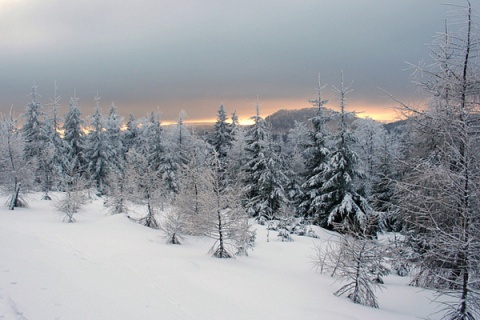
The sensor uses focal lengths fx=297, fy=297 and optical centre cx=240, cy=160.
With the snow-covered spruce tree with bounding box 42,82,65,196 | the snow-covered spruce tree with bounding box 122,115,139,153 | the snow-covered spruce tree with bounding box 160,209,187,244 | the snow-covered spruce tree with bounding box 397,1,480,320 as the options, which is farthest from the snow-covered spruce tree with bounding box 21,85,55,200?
the snow-covered spruce tree with bounding box 397,1,480,320

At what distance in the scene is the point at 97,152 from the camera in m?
39.7

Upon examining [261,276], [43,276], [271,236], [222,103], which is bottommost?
[271,236]

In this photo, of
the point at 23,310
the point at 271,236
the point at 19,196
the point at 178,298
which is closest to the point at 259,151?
the point at 271,236

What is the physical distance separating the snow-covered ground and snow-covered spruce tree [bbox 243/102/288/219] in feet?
46.4

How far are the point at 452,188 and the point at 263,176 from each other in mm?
21250

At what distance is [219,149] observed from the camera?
46.9m

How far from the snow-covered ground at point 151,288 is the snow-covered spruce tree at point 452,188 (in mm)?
1360

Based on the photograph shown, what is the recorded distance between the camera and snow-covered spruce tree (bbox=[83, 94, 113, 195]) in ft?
130

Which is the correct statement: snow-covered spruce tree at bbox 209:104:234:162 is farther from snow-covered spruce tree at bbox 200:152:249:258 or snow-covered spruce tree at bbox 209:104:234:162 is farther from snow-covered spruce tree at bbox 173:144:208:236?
snow-covered spruce tree at bbox 200:152:249:258

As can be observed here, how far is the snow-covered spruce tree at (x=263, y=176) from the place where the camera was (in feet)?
92.7

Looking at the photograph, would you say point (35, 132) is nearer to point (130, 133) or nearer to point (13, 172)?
point (13, 172)

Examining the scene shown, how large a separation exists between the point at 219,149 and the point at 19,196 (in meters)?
27.7

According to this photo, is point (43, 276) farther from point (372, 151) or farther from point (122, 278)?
point (372, 151)

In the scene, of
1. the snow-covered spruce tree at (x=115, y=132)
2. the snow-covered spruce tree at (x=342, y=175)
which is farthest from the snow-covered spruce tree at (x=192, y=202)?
the snow-covered spruce tree at (x=115, y=132)
